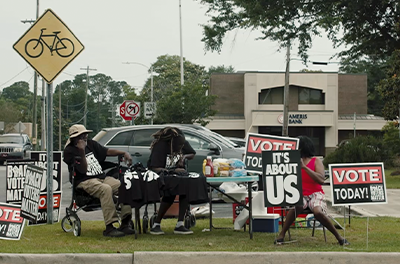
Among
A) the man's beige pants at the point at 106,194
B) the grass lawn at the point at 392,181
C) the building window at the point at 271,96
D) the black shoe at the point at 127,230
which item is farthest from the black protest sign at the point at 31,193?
the building window at the point at 271,96

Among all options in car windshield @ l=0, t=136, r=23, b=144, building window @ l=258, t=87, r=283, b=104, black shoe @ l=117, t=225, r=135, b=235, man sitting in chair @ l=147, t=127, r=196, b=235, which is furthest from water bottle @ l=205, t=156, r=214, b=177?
building window @ l=258, t=87, r=283, b=104

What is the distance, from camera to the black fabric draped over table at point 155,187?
8391mm

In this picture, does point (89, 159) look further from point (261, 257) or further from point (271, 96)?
point (271, 96)

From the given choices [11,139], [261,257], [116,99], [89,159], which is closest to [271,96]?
[11,139]

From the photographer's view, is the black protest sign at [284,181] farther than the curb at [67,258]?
Yes

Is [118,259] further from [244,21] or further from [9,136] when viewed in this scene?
[9,136]

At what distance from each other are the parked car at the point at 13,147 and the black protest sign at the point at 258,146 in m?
26.9

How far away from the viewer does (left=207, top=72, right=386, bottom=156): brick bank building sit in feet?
186

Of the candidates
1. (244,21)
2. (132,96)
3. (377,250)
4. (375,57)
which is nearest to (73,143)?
(377,250)

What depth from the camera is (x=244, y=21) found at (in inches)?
843

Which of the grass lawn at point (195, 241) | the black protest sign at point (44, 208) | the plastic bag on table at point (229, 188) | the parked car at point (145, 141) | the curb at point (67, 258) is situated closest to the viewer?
the curb at point (67, 258)

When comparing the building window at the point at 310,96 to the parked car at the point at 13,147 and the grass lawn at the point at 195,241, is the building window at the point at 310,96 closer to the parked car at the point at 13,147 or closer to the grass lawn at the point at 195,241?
the parked car at the point at 13,147

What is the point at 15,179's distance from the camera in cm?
953

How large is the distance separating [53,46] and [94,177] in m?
2.35
